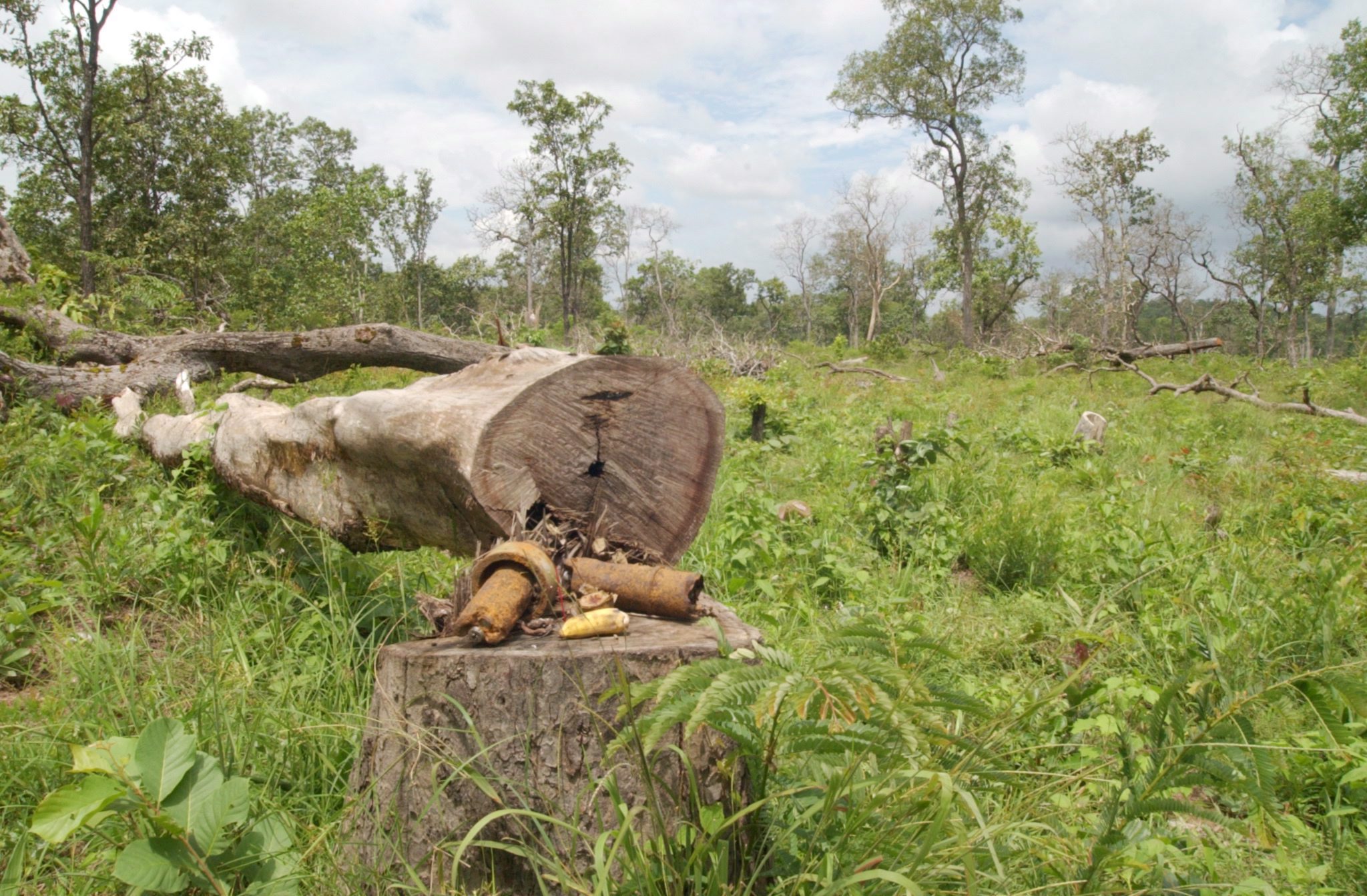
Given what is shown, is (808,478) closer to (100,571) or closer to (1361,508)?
(1361,508)

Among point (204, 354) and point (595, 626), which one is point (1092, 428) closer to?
point (595, 626)

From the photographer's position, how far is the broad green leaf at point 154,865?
1258mm

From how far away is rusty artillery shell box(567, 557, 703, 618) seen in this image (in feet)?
6.11

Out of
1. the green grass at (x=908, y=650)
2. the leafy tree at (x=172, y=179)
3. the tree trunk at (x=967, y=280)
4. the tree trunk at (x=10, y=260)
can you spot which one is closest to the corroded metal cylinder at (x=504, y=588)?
the green grass at (x=908, y=650)

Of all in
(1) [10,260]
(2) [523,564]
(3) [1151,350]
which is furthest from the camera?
(3) [1151,350]

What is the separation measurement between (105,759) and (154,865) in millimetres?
194

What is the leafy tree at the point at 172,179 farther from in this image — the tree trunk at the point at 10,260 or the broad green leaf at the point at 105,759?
the broad green leaf at the point at 105,759

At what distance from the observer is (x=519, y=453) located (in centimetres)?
215

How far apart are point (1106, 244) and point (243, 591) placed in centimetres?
3894

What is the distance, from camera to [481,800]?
1497mm

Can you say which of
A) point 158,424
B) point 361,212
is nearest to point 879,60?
point 361,212

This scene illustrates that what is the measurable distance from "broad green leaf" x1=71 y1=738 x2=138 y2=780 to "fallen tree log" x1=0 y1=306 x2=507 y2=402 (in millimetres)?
4166

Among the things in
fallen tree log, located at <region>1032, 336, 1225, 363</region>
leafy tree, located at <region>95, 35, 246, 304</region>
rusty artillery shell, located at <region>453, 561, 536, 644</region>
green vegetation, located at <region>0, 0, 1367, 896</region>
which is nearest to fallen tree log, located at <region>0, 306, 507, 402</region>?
green vegetation, located at <region>0, 0, 1367, 896</region>

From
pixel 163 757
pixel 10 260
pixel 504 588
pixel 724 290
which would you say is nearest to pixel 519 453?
pixel 504 588
